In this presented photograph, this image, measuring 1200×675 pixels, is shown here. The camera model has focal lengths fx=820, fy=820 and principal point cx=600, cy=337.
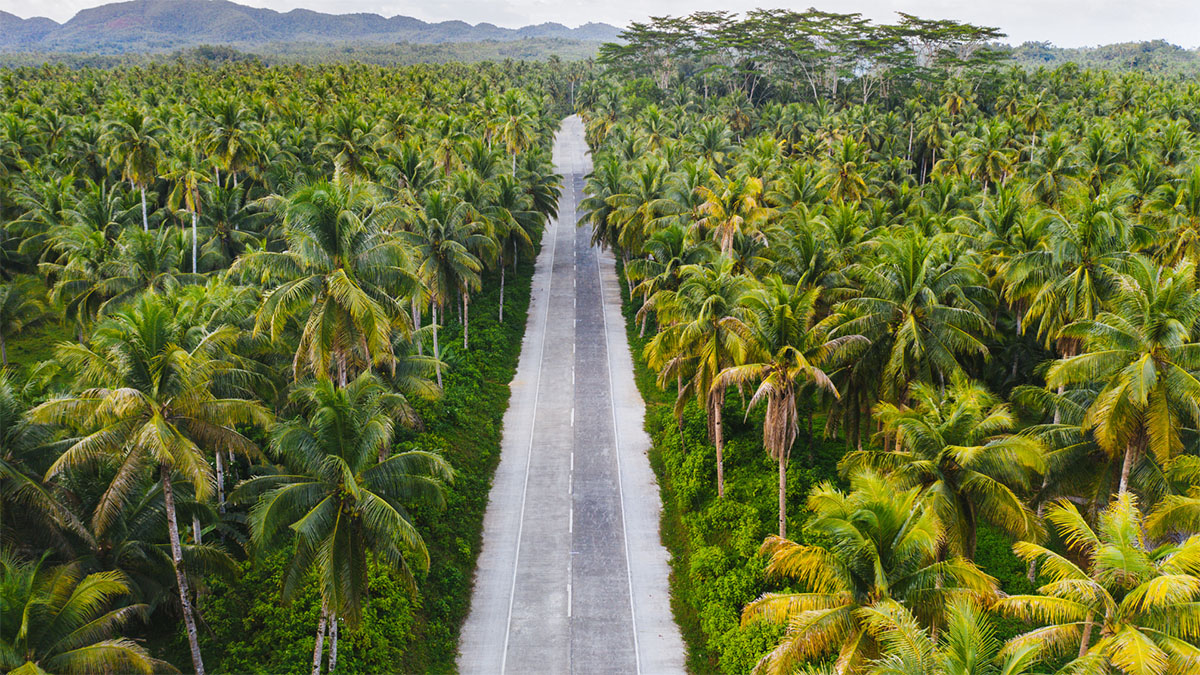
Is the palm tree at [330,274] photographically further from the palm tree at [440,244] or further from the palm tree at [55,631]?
the palm tree at [440,244]

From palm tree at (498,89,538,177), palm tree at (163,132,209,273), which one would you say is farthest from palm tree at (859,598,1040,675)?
palm tree at (498,89,538,177)

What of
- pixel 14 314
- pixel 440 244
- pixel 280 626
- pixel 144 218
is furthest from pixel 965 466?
pixel 14 314

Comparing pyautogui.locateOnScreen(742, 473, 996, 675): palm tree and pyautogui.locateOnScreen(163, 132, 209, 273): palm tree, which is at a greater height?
pyautogui.locateOnScreen(163, 132, 209, 273): palm tree

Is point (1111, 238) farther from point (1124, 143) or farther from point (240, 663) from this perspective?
point (240, 663)

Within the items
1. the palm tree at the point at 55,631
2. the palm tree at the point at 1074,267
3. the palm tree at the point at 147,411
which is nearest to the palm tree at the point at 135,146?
the palm tree at the point at 147,411

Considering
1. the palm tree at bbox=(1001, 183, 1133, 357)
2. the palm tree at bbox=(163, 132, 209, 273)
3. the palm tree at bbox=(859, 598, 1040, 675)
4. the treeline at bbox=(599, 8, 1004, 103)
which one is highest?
the treeline at bbox=(599, 8, 1004, 103)

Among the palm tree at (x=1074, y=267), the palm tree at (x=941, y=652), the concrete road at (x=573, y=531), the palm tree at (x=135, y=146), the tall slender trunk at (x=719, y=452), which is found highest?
the palm tree at (x=135, y=146)

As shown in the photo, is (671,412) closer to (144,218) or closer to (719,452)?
(719,452)

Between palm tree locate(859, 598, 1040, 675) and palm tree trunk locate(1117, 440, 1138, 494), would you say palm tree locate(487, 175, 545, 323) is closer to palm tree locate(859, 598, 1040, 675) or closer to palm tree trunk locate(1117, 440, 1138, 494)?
palm tree trunk locate(1117, 440, 1138, 494)
